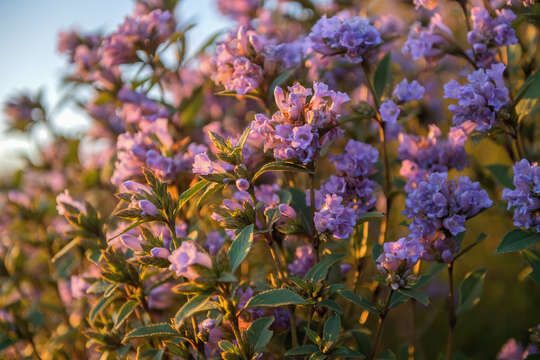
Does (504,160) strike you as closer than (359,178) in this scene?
No

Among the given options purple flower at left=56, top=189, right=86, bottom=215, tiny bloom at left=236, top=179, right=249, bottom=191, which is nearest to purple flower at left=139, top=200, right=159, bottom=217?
tiny bloom at left=236, top=179, right=249, bottom=191

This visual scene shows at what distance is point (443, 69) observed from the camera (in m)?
3.24

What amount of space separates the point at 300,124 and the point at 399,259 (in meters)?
0.54

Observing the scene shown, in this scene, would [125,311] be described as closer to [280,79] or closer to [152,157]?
[152,157]

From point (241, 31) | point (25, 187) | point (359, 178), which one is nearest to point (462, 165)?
point (359, 178)

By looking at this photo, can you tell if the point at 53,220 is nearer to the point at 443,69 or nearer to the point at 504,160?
the point at 443,69

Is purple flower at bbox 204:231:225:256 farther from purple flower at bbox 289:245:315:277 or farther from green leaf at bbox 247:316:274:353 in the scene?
green leaf at bbox 247:316:274:353

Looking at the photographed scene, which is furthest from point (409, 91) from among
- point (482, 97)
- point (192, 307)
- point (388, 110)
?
point (192, 307)

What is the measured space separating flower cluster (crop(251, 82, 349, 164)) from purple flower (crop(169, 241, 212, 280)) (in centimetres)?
44

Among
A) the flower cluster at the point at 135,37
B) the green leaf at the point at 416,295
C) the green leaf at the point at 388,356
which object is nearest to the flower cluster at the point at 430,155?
the green leaf at the point at 416,295

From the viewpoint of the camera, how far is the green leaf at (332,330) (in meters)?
1.33

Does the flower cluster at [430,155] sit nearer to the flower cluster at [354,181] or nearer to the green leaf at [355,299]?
the flower cluster at [354,181]

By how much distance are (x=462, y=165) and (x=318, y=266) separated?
2.66ft

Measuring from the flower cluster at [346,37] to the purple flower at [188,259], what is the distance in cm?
100
